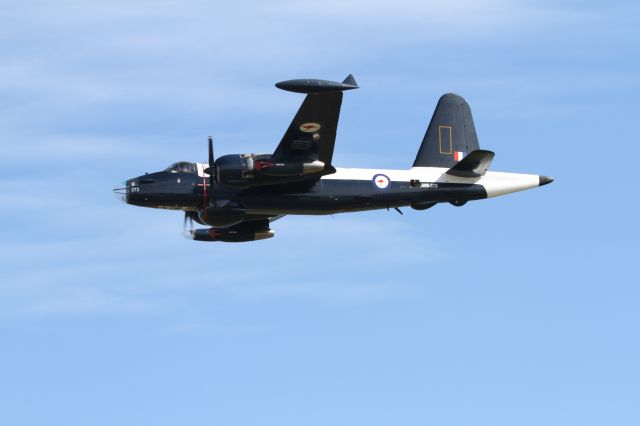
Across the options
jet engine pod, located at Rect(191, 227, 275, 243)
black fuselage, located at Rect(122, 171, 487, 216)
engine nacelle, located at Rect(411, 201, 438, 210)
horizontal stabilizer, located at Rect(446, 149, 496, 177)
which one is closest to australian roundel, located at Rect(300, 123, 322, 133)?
black fuselage, located at Rect(122, 171, 487, 216)

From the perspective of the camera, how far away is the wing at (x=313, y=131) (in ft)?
231

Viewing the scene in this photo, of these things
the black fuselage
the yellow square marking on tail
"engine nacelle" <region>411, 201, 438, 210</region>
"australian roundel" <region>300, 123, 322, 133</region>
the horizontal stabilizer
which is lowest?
"engine nacelle" <region>411, 201, 438, 210</region>

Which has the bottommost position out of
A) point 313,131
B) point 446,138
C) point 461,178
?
point 461,178

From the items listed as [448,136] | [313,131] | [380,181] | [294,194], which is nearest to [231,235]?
[294,194]

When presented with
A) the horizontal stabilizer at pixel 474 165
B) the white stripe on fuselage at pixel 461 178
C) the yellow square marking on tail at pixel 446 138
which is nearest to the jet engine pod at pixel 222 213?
the white stripe on fuselage at pixel 461 178

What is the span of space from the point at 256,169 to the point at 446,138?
13.3 m

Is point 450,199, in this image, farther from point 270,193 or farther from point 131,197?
point 131,197

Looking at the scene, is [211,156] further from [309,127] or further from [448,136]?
[448,136]

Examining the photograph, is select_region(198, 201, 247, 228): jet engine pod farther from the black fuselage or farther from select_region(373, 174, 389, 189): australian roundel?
select_region(373, 174, 389, 189): australian roundel

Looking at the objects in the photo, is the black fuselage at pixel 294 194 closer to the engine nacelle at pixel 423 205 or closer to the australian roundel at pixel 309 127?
the engine nacelle at pixel 423 205

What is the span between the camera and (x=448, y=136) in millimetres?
80062

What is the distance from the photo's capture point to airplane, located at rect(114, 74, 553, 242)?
70.8 metres

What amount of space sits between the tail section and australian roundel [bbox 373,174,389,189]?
12.7 ft

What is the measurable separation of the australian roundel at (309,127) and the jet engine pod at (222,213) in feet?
16.4
